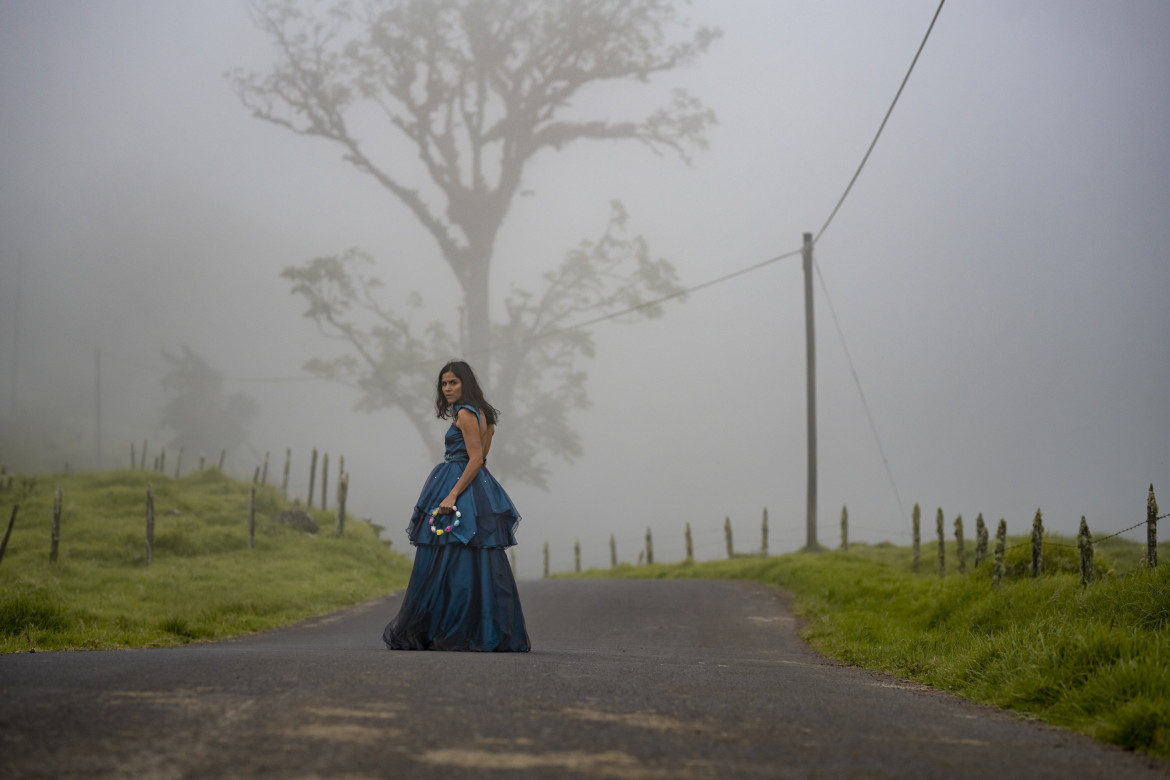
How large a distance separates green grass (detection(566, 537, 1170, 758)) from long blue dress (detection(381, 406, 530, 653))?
3035mm

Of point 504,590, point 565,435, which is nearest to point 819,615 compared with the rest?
point 504,590

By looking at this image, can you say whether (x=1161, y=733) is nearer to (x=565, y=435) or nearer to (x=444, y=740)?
(x=444, y=740)

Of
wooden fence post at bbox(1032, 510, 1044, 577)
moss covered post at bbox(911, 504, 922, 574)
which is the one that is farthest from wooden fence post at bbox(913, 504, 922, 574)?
wooden fence post at bbox(1032, 510, 1044, 577)

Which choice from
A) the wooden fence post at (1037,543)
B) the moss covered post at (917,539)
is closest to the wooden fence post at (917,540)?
the moss covered post at (917,539)

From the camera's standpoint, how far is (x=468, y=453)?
319 inches

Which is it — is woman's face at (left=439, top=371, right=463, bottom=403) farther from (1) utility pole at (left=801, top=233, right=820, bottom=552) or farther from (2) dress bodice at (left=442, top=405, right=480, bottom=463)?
(1) utility pole at (left=801, top=233, right=820, bottom=552)

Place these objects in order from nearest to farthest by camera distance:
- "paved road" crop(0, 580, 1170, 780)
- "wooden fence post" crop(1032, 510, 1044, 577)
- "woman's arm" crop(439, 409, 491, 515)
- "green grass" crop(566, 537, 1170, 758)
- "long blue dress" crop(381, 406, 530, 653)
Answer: "paved road" crop(0, 580, 1170, 780), "green grass" crop(566, 537, 1170, 758), "long blue dress" crop(381, 406, 530, 653), "woman's arm" crop(439, 409, 491, 515), "wooden fence post" crop(1032, 510, 1044, 577)

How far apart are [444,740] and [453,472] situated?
451 cm

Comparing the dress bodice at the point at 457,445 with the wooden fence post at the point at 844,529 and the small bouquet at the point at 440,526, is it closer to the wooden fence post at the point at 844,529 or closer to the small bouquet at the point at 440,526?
the small bouquet at the point at 440,526

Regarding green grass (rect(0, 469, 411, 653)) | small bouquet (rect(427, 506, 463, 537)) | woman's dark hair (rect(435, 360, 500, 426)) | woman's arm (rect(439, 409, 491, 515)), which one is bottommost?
green grass (rect(0, 469, 411, 653))

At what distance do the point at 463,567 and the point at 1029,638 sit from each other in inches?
160

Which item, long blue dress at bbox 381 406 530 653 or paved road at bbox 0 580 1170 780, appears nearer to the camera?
paved road at bbox 0 580 1170 780

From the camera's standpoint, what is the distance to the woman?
308 inches

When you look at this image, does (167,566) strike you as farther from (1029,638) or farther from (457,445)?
(1029,638)
